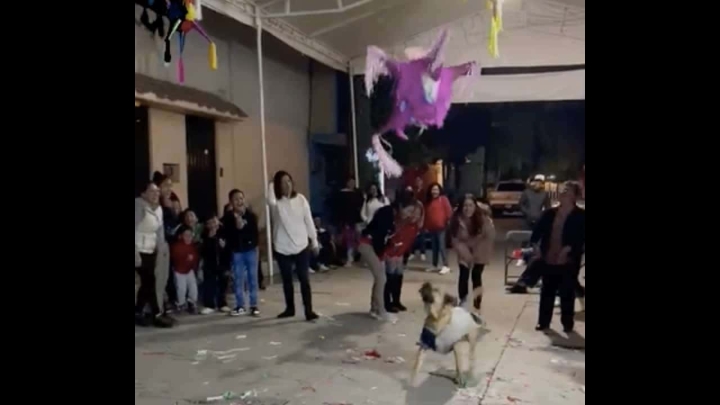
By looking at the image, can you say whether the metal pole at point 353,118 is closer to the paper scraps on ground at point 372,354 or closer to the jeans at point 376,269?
the jeans at point 376,269

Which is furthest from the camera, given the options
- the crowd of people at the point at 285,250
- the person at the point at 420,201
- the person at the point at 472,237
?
the person at the point at 420,201

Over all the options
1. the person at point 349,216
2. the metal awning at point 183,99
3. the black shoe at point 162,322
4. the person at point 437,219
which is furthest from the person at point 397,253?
the person at point 349,216

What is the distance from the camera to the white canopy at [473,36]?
12070mm

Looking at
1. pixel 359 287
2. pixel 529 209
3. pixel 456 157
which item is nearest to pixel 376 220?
pixel 359 287

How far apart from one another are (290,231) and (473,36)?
296 inches

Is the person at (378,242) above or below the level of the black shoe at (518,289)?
above

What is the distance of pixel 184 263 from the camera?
26.4ft

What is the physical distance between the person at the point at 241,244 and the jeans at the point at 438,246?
3.99 m

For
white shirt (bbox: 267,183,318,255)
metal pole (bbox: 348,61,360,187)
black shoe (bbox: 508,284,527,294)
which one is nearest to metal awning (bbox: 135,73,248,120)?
white shirt (bbox: 267,183,318,255)

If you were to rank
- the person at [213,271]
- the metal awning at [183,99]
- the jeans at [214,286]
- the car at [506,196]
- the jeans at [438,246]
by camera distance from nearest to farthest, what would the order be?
the person at [213,271], the jeans at [214,286], the metal awning at [183,99], the jeans at [438,246], the car at [506,196]

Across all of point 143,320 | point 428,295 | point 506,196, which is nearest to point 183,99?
point 143,320
